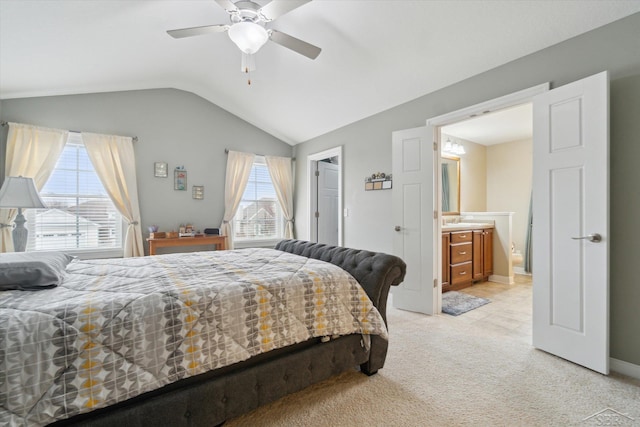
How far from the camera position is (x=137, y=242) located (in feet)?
13.2

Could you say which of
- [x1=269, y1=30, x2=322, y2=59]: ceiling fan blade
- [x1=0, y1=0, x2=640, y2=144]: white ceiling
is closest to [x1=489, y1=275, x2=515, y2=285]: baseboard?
[x1=0, y1=0, x2=640, y2=144]: white ceiling

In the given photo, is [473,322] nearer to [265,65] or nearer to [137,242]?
[265,65]

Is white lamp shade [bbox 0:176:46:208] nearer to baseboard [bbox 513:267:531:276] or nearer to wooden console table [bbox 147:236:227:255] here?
wooden console table [bbox 147:236:227:255]

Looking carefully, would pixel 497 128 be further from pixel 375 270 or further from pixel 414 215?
pixel 375 270

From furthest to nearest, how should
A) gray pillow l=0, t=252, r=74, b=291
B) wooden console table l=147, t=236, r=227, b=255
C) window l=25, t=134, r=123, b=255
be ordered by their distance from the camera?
wooden console table l=147, t=236, r=227, b=255 → window l=25, t=134, r=123, b=255 → gray pillow l=0, t=252, r=74, b=291

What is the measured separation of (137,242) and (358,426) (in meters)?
3.88

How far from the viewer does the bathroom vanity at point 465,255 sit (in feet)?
12.8

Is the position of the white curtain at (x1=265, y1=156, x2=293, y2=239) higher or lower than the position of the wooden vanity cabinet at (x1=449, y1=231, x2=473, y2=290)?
higher

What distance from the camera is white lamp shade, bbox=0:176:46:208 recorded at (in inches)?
105

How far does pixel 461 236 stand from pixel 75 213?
5.42 meters

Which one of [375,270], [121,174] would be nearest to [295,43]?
[375,270]

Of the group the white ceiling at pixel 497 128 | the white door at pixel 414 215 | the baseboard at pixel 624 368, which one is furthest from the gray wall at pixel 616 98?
the white ceiling at pixel 497 128

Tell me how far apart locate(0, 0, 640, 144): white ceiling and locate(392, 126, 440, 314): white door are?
0.64m

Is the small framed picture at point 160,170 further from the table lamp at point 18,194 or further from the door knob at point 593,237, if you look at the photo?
the door knob at point 593,237
